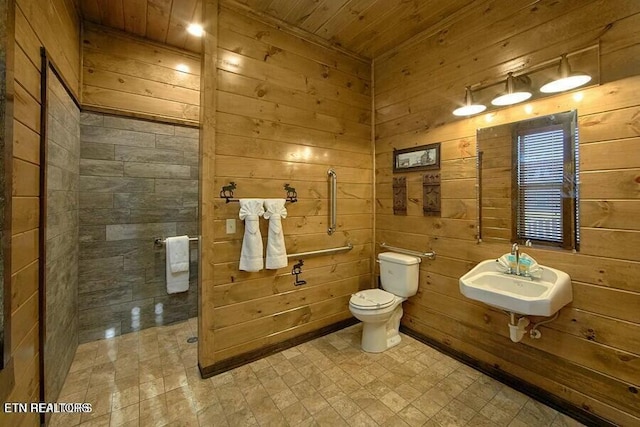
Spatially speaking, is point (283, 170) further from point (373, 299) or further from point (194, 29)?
point (194, 29)

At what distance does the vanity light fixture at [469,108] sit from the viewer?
2037 millimetres

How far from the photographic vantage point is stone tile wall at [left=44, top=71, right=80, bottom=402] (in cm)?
166

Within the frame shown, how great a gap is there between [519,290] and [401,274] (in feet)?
2.94

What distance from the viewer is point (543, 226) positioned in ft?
5.99

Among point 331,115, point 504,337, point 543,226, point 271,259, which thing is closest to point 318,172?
point 331,115

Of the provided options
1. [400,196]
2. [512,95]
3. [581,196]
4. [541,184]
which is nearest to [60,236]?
[400,196]

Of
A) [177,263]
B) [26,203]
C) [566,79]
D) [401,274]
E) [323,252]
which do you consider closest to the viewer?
[26,203]

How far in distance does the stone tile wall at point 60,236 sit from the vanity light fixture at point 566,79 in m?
2.90

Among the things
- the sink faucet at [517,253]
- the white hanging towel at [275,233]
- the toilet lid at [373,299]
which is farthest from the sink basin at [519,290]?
the white hanging towel at [275,233]

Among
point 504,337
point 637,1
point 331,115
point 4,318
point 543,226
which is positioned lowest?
point 504,337

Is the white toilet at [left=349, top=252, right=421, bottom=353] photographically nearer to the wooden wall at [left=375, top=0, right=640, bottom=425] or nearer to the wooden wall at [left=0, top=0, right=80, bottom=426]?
the wooden wall at [left=375, top=0, right=640, bottom=425]

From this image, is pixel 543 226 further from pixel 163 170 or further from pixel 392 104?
pixel 163 170

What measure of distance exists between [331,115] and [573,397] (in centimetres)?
275

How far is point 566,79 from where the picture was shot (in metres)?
1.54
